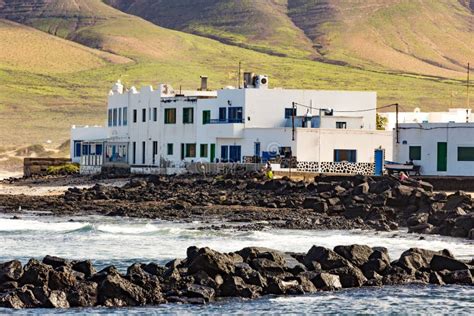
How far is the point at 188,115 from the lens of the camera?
220 feet

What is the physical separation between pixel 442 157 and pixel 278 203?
11723 mm

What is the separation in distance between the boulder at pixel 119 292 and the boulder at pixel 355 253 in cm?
480

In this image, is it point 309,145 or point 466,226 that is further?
point 309,145

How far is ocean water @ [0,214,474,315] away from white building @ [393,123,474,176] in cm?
1764

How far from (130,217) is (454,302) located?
20804 millimetres

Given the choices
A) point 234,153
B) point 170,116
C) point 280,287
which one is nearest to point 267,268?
point 280,287

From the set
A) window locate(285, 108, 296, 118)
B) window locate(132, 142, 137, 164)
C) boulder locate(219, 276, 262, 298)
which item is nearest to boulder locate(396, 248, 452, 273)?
boulder locate(219, 276, 262, 298)

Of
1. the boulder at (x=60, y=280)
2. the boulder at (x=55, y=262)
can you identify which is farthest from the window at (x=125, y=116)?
the boulder at (x=60, y=280)

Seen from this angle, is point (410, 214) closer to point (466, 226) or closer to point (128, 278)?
point (466, 226)

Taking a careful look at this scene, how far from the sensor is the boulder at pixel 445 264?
2677cm

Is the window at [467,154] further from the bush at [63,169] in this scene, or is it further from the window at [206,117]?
the bush at [63,169]

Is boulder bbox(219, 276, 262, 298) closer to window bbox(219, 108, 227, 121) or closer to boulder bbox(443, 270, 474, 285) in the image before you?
boulder bbox(443, 270, 474, 285)

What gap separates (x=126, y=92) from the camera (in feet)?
248

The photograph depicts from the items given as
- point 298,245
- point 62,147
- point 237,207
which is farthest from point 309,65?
point 298,245
